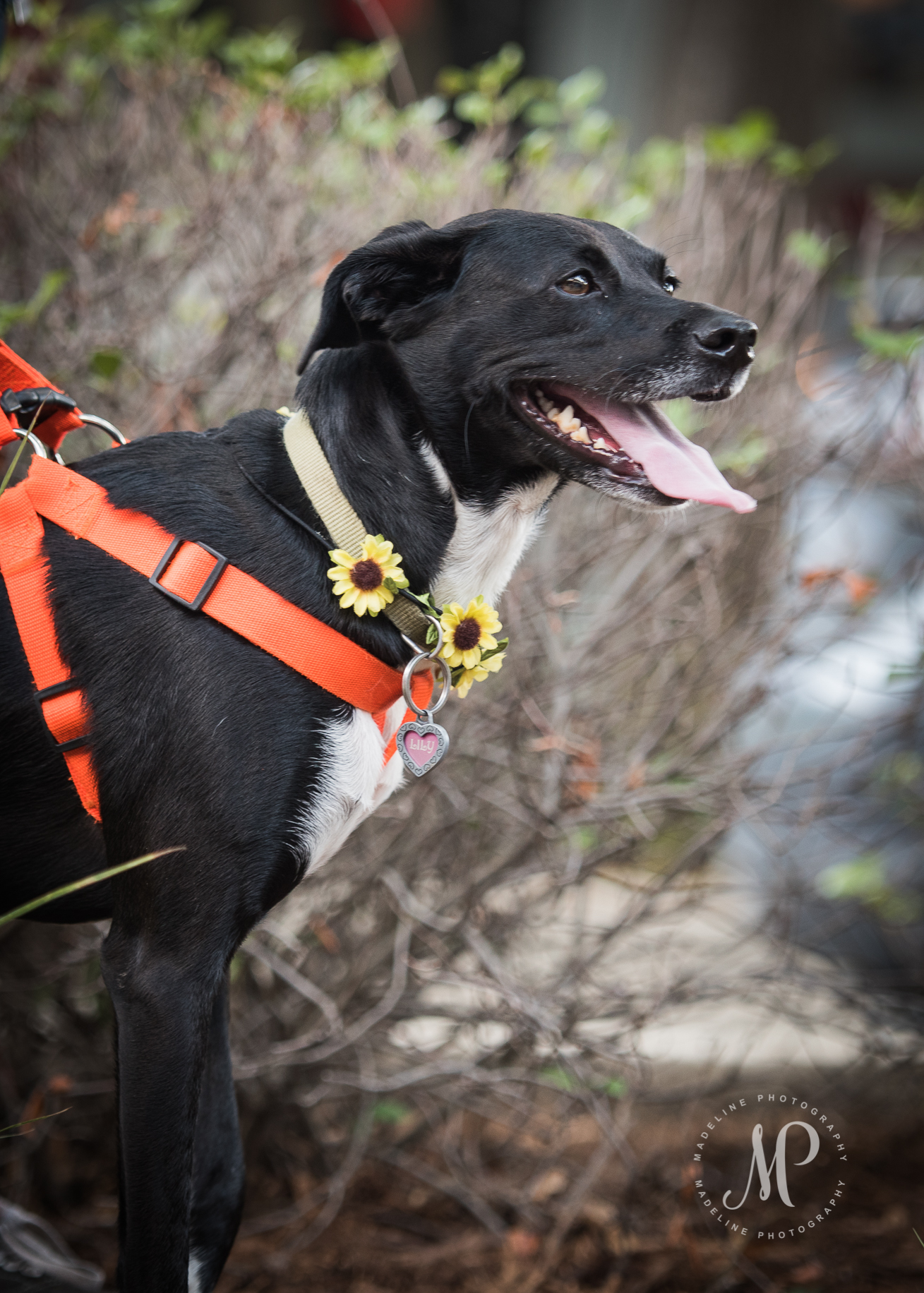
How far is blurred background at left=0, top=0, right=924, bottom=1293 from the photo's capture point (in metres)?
2.57

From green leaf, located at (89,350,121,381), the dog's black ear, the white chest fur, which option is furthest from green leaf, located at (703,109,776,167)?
green leaf, located at (89,350,121,381)

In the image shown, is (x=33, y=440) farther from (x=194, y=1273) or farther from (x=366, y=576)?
(x=194, y=1273)

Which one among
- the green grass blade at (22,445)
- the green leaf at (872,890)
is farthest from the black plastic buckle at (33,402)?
the green leaf at (872,890)

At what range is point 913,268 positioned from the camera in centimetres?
348

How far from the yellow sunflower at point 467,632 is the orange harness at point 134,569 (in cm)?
10

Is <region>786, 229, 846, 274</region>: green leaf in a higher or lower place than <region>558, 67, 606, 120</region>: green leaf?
lower

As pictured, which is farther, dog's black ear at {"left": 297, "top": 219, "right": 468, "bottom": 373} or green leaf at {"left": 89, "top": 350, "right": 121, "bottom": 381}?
green leaf at {"left": 89, "top": 350, "right": 121, "bottom": 381}

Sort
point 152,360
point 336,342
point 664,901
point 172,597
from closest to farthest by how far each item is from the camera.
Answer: point 172,597
point 336,342
point 152,360
point 664,901

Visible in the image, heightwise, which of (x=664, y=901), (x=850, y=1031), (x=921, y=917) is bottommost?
(x=664, y=901)

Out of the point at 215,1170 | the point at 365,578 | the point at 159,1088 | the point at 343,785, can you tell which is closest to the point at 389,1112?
the point at 215,1170

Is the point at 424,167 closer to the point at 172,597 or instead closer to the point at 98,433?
the point at 98,433

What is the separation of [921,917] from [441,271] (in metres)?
2.67

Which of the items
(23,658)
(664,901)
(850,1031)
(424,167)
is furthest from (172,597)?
(664,901)

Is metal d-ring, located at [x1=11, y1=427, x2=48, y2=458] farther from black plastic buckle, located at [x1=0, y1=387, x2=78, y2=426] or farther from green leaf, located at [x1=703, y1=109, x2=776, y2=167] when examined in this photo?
green leaf, located at [x1=703, y1=109, x2=776, y2=167]
